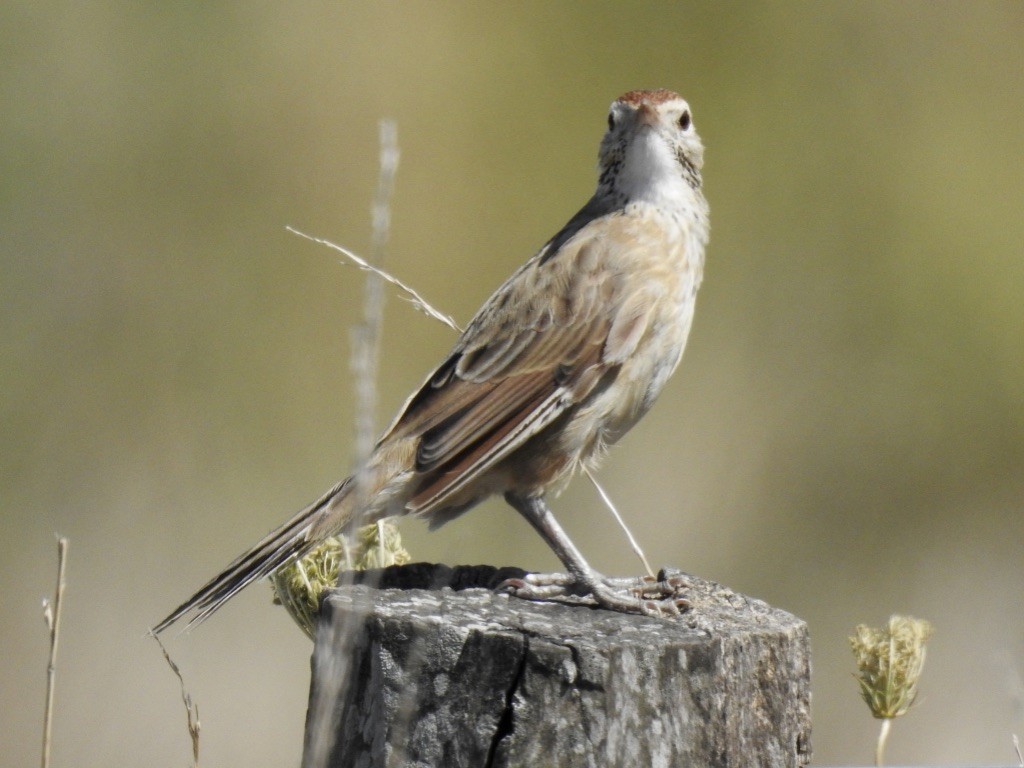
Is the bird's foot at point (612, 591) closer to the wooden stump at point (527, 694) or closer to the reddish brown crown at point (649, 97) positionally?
the wooden stump at point (527, 694)

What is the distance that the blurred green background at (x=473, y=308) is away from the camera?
295 inches

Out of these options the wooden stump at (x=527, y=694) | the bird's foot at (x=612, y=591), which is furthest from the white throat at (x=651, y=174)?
the wooden stump at (x=527, y=694)

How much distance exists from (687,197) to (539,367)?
3.50 feet

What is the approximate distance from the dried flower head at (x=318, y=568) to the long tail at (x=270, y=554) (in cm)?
4

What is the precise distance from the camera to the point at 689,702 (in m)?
3.04

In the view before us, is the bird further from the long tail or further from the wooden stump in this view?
the wooden stump

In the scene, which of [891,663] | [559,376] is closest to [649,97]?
[559,376]

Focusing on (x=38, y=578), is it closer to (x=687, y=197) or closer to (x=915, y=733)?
(x=687, y=197)

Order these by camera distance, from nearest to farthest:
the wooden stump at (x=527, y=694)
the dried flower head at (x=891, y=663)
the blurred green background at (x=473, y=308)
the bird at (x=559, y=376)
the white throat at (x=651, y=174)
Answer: the wooden stump at (x=527, y=694) → the dried flower head at (x=891, y=663) → the bird at (x=559, y=376) → the white throat at (x=651, y=174) → the blurred green background at (x=473, y=308)

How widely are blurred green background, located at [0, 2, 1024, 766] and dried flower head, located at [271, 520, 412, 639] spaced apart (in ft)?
10.3

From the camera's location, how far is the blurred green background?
750 cm

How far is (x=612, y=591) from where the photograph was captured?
3.99m

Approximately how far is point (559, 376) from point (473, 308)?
3.81 meters

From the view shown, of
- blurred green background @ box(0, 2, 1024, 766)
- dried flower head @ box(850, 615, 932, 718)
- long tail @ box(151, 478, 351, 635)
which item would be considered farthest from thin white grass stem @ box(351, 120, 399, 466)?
blurred green background @ box(0, 2, 1024, 766)
